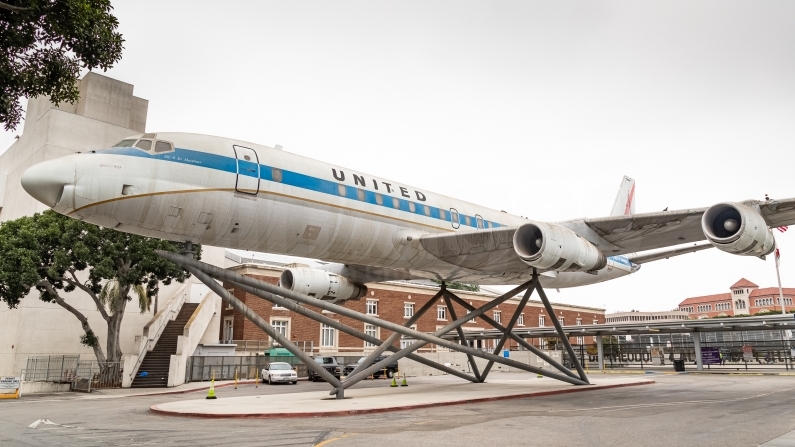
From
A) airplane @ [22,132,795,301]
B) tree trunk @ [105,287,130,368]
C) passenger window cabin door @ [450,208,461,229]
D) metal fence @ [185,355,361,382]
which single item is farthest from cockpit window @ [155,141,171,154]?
tree trunk @ [105,287,130,368]

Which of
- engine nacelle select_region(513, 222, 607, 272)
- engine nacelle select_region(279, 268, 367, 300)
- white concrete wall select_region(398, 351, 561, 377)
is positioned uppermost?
engine nacelle select_region(513, 222, 607, 272)

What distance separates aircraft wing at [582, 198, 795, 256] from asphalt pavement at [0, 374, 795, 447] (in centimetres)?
509

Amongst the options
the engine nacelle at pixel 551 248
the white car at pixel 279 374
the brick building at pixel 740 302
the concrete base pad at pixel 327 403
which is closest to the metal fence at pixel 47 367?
the white car at pixel 279 374

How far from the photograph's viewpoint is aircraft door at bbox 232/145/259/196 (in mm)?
13336

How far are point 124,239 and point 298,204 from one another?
1933cm

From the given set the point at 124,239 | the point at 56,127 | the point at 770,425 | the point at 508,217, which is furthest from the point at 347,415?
the point at 56,127

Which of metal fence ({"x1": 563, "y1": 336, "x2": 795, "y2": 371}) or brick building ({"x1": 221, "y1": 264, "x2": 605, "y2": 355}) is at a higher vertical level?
brick building ({"x1": 221, "y1": 264, "x2": 605, "y2": 355})

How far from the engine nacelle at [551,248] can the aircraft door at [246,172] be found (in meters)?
7.38

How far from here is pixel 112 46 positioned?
12039 millimetres

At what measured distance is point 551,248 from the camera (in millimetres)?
15328

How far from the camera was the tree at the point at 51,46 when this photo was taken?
34.8 ft

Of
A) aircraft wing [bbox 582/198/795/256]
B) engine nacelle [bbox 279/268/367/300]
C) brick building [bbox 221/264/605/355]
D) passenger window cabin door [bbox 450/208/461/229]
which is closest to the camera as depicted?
aircraft wing [bbox 582/198/795/256]

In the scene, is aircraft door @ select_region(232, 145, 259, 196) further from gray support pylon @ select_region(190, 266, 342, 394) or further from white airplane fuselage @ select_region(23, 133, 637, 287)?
gray support pylon @ select_region(190, 266, 342, 394)

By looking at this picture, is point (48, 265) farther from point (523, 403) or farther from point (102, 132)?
point (523, 403)
